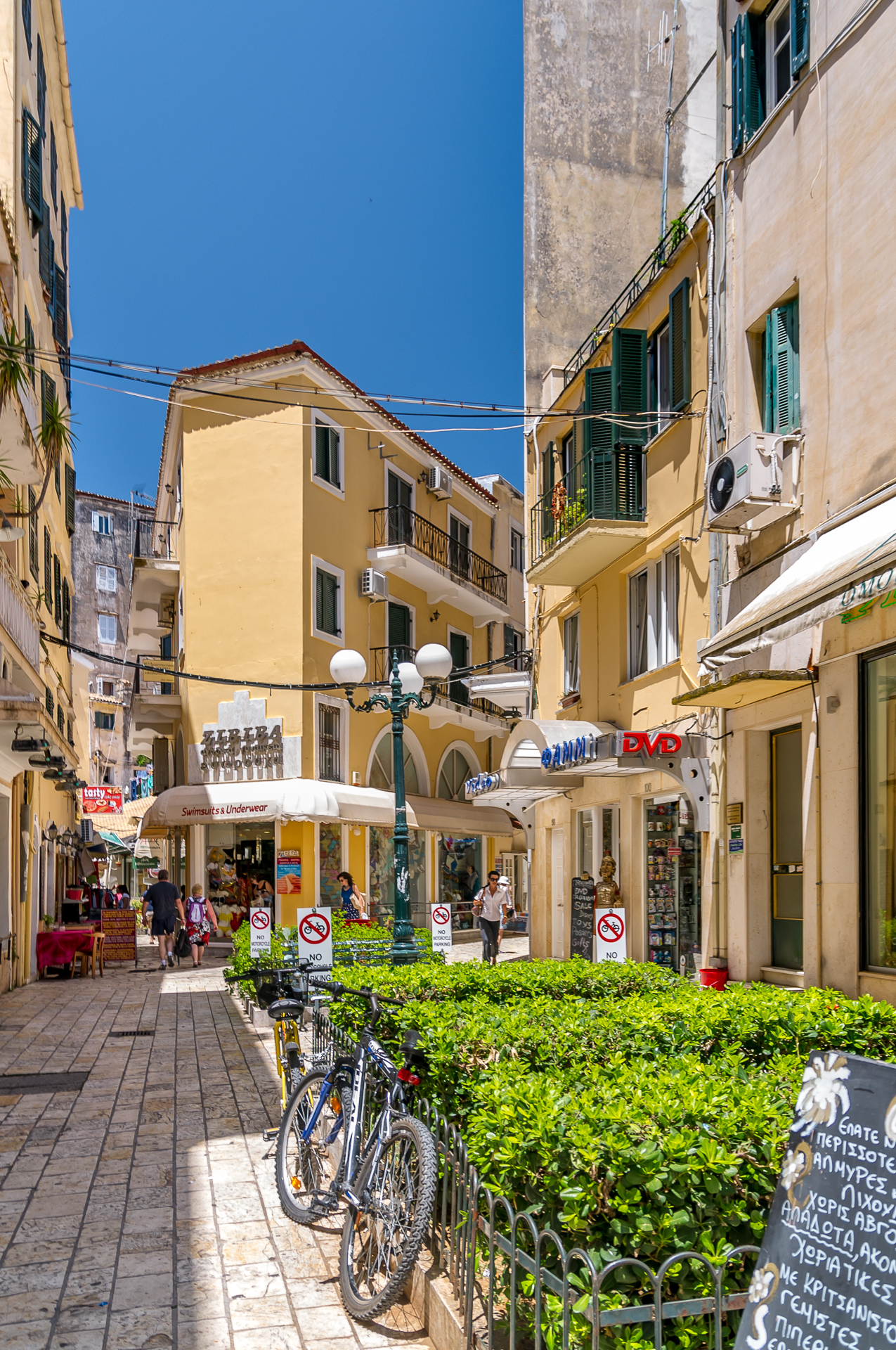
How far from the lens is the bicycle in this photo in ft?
15.5

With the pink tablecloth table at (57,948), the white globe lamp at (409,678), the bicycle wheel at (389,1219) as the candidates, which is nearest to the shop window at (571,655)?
the white globe lamp at (409,678)

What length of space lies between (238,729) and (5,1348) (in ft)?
73.5

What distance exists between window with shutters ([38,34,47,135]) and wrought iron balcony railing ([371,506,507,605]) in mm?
11912

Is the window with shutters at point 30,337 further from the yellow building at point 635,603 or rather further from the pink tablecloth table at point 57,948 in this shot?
the pink tablecloth table at point 57,948

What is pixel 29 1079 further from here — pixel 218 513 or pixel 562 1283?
pixel 218 513

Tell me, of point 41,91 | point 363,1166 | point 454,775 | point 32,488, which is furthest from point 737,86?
point 454,775

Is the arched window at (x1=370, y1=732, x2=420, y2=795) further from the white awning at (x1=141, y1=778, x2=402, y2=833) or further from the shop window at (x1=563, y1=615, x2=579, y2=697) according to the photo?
the shop window at (x1=563, y1=615, x2=579, y2=697)

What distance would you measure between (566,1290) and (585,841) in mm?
16554

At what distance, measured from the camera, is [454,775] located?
1334 inches

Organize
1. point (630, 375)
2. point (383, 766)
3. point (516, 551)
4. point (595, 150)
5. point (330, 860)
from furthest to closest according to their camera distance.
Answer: point (516, 551) < point (383, 766) < point (330, 860) < point (595, 150) < point (630, 375)

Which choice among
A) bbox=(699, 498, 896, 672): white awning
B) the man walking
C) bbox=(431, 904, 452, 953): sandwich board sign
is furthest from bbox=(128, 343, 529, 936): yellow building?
bbox=(699, 498, 896, 672): white awning

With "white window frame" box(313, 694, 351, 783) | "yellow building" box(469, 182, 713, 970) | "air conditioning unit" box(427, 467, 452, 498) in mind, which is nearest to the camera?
"yellow building" box(469, 182, 713, 970)

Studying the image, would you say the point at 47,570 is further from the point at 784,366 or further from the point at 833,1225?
the point at 833,1225

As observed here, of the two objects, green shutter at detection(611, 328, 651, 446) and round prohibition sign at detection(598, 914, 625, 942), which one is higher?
green shutter at detection(611, 328, 651, 446)
